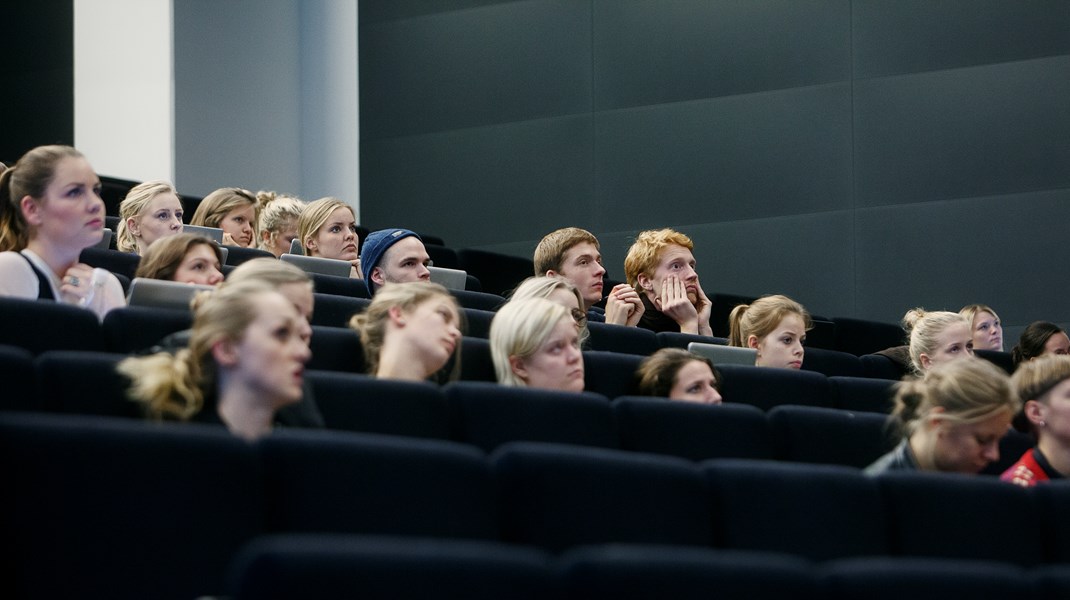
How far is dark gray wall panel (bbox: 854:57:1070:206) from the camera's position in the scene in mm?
3770

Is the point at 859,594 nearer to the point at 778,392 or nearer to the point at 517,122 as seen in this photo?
the point at 778,392

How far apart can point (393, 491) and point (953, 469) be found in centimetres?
78

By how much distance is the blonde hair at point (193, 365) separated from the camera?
4.04ft

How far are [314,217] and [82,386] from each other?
5.17 feet

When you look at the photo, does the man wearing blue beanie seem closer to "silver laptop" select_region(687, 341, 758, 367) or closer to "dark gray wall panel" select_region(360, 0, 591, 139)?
"silver laptop" select_region(687, 341, 758, 367)

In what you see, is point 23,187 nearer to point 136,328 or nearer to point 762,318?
point 136,328

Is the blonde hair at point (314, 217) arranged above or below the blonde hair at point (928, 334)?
above

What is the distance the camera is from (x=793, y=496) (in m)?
1.27

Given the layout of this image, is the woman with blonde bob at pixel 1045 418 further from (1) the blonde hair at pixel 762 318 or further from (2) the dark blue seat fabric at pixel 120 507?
(2) the dark blue seat fabric at pixel 120 507

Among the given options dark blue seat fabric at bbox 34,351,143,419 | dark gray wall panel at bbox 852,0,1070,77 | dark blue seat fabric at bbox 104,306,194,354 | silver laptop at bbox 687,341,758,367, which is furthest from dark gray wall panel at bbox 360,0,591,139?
dark blue seat fabric at bbox 34,351,143,419

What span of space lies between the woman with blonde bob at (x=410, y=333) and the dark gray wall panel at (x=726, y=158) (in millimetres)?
2489

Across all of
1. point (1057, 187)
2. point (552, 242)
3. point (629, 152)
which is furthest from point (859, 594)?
point (629, 152)

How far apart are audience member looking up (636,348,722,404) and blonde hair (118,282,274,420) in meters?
0.69

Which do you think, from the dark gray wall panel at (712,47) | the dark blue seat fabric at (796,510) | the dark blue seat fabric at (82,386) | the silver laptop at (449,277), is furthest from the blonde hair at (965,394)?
the dark gray wall panel at (712,47)
